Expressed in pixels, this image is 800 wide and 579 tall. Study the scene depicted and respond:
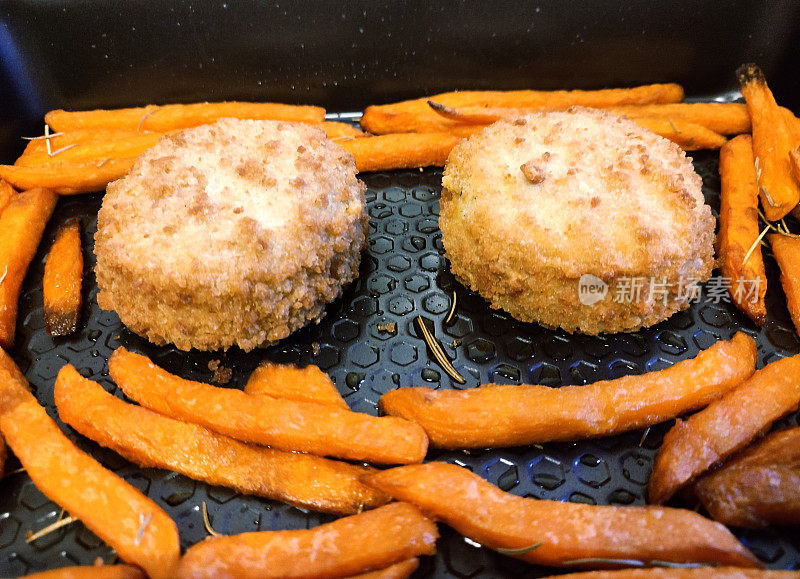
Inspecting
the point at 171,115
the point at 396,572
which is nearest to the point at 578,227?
the point at 396,572

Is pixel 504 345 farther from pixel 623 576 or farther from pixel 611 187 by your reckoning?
pixel 623 576

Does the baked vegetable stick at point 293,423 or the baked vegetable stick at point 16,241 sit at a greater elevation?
the baked vegetable stick at point 16,241

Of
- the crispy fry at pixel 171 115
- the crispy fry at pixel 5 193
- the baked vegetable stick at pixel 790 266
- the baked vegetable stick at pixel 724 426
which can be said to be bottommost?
the baked vegetable stick at pixel 724 426

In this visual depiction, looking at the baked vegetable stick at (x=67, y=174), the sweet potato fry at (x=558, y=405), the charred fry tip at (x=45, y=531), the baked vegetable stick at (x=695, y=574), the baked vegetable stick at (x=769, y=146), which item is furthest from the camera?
the baked vegetable stick at (x=67, y=174)

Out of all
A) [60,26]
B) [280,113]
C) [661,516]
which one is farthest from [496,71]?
[661,516]

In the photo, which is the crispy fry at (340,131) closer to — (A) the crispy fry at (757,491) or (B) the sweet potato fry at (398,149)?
(B) the sweet potato fry at (398,149)

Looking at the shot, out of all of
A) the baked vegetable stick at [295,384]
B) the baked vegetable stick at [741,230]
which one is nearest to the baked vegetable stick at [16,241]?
the baked vegetable stick at [295,384]
